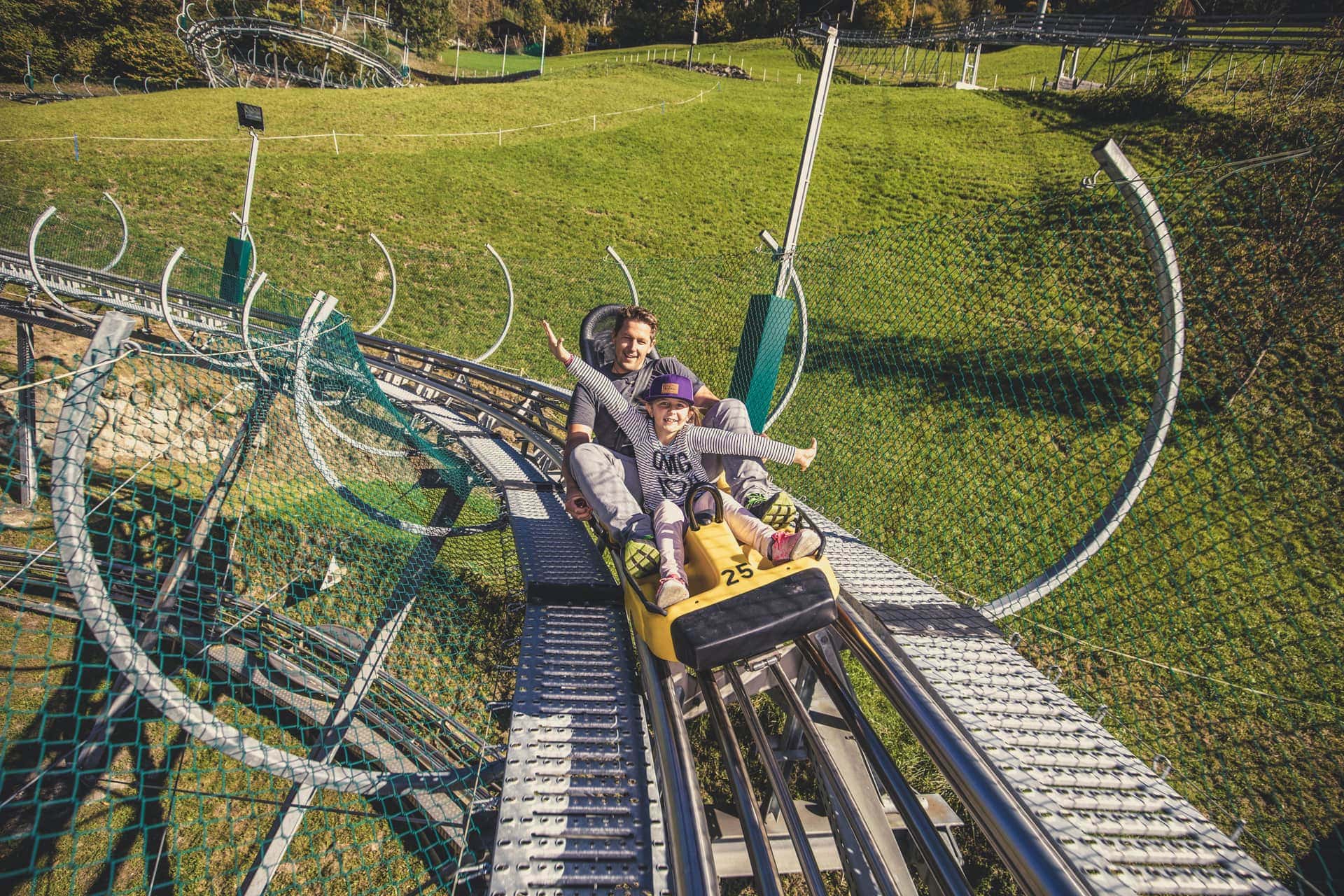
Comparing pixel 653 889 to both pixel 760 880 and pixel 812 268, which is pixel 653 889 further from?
pixel 812 268

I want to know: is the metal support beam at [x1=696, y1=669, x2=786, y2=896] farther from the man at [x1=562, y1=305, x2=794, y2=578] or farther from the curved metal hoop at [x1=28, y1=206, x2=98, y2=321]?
the curved metal hoop at [x1=28, y1=206, x2=98, y2=321]

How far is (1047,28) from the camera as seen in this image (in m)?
18.1

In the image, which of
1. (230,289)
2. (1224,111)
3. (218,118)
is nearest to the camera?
(230,289)

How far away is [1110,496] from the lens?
521 centimetres

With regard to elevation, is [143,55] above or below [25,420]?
above

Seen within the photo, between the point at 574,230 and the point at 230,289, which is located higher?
the point at 574,230

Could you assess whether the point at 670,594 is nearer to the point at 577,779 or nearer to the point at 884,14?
the point at 577,779

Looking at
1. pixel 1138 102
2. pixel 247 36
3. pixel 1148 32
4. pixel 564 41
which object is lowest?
pixel 1138 102

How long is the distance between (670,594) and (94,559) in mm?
1591

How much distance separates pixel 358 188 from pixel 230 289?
10.9m

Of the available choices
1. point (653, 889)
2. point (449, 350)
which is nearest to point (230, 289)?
point (449, 350)

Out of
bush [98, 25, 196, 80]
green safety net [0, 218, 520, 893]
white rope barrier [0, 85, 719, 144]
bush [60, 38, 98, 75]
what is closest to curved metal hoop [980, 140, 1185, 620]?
green safety net [0, 218, 520, 893]

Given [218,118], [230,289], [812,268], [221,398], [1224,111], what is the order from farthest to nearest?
1. [218,118]
2. [1224,111]
3. [230,289]
4. [812,268]
5. [221,398]

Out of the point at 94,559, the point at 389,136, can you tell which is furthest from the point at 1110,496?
the point at 389,136
